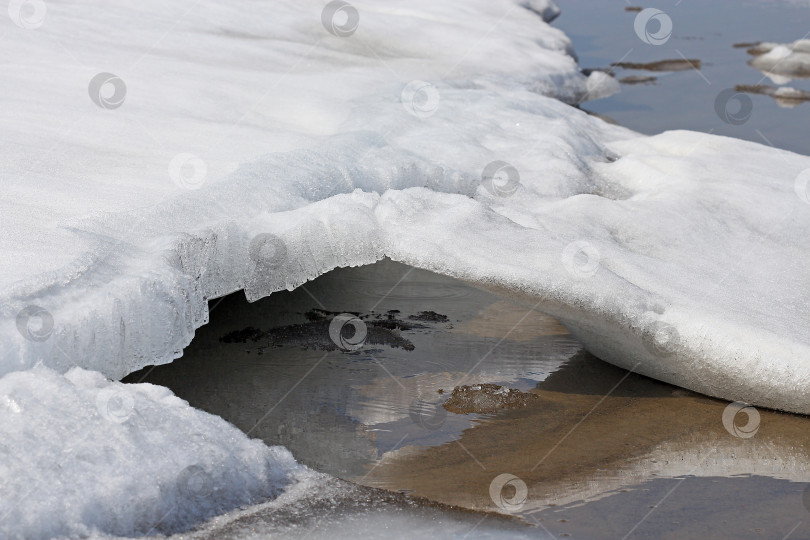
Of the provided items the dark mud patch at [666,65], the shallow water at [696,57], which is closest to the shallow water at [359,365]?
the shallow water at [696,57]

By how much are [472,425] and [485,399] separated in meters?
0.19

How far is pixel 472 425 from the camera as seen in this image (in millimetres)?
2781

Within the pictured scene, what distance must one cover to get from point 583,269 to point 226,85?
8.42 ft

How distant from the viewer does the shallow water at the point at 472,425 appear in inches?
88.7

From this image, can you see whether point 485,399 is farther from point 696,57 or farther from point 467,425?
point 696,57

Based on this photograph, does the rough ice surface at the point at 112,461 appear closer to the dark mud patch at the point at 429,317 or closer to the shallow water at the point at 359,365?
the shallow water at the point at 359,365

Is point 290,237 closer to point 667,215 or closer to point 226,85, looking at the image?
point 667,215

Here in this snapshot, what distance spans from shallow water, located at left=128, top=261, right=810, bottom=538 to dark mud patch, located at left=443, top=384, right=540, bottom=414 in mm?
36

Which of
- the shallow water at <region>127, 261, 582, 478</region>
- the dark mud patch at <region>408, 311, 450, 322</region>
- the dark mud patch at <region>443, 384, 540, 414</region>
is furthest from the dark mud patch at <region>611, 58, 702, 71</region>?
the dark mud patch at <region>443, 384, 540, 414</region>

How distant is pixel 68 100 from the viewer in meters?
4.18

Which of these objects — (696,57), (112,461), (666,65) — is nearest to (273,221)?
(112,461)

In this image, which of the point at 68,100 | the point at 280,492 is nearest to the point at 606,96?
the point at 68,100

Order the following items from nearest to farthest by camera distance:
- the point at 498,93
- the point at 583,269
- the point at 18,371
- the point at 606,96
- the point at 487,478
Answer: the point at 18,371
the point at 487,478
the point at 583,269
the point at 498,93
the point at 606,96

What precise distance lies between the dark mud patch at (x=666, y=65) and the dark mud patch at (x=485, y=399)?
6165mm
